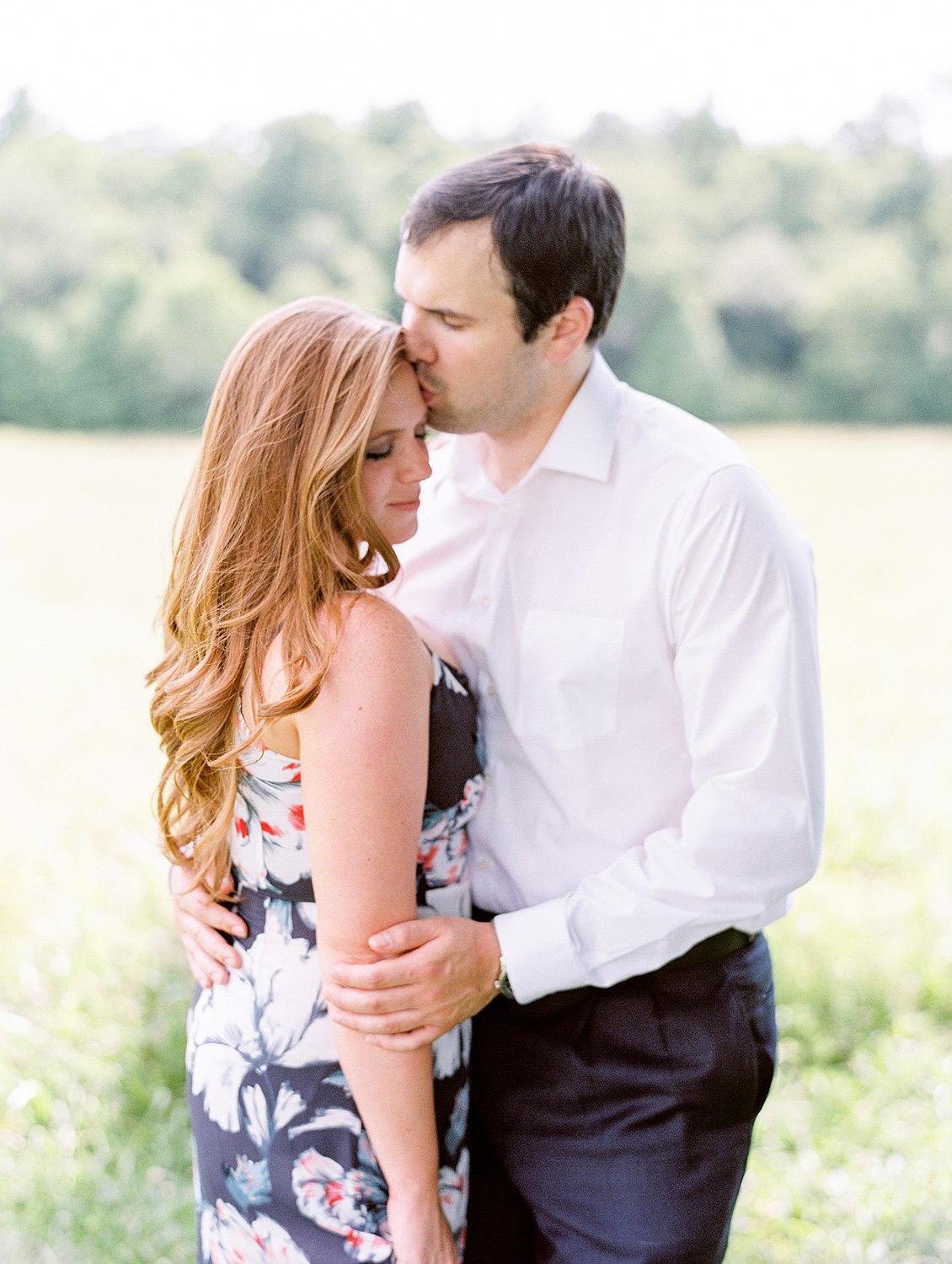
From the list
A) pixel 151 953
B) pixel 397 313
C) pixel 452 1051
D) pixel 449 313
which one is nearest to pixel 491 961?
pixel 452 1051

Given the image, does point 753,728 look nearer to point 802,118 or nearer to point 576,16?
point 576,16

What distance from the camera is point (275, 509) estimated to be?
4.36ft

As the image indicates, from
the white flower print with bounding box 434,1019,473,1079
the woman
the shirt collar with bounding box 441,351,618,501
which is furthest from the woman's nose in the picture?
the white flower print with bounding box 434,1019,473,1079

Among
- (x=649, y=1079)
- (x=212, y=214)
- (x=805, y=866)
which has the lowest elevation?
(x=649, y=1079)

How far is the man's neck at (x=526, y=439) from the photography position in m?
1.65

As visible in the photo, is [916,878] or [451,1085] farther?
[916,878]

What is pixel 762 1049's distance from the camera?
157cm

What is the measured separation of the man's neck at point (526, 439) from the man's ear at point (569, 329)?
0.12 feet

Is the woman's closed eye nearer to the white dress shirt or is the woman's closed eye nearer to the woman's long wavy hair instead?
the woman's long wavy hair

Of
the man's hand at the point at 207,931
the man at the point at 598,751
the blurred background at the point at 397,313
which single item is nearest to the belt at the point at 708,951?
the man at the point at 598,751

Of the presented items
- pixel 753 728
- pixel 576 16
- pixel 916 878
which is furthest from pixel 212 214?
pixel 753 728

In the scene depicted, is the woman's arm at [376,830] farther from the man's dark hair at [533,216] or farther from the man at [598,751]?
the man's dark hair at [533,216]

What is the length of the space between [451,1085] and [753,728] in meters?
0.59

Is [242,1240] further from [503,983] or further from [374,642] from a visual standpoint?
[374,642]
